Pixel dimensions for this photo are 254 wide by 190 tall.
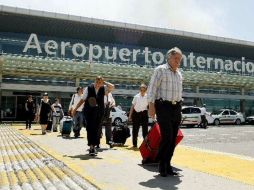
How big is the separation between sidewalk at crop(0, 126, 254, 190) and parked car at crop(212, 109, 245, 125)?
85.7ft

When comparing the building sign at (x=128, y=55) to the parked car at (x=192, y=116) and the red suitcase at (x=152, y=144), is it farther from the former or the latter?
the red suitcase at (x=152, y=144)

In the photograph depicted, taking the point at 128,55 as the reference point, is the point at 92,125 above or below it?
below

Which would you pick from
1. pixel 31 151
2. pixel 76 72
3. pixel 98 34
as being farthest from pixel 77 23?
pixel 31 151

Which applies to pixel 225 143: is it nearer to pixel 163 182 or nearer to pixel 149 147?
pixel 149 147

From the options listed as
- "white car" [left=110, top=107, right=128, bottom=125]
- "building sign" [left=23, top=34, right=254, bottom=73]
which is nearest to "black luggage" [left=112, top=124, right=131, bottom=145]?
"white car" [left=110, top=107, right=128, bottom=125]

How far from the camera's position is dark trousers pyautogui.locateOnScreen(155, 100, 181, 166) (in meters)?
5.84

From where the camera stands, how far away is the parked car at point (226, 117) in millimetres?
34156

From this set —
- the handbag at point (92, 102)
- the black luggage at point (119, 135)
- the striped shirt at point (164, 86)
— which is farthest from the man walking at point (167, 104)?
the black luggage at point (119, 135)

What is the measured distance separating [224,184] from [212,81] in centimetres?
3859

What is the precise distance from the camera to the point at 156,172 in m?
6.17

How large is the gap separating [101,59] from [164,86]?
35521mm

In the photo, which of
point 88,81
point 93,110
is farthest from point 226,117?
point 93,110

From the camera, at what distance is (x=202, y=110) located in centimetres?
2984

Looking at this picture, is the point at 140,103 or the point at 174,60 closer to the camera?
the point at 174,60
